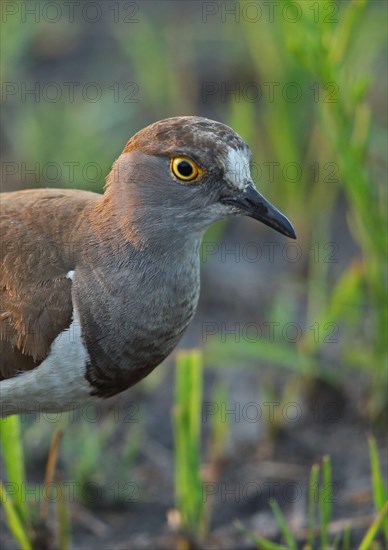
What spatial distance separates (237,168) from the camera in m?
3.71

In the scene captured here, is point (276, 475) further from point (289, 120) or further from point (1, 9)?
point (1, 9)

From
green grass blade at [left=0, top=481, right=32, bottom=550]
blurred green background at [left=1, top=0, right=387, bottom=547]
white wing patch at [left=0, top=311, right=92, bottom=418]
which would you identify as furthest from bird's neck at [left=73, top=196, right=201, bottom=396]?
blurred green background at [left=1, top=0, right=387, bottom=547]

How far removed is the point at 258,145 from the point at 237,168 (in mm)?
3118

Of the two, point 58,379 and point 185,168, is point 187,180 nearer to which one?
point 185,168

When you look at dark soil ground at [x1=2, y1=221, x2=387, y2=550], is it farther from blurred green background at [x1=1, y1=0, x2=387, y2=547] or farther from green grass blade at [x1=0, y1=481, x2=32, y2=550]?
green grass blade at [x1=0, y1=481, x2=32, y2=550]

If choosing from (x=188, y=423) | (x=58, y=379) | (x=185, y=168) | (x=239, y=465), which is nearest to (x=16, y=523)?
(x=58, y=379)

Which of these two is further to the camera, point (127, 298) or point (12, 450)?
point (12, 450)

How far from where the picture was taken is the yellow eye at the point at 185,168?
12.3ft

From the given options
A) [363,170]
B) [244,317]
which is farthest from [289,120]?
[363,170]

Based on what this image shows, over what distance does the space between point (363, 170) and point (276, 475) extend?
60.8 inches

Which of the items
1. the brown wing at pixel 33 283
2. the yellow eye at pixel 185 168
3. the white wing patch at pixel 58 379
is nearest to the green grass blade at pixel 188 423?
the white wing patch at pixel 58 379

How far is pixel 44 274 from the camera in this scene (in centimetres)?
391

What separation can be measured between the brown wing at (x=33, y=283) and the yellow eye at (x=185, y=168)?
17.9 inches

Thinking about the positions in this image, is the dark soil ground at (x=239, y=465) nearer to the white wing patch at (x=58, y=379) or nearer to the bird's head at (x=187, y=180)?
the white wing patch at (x=58, y=379)
